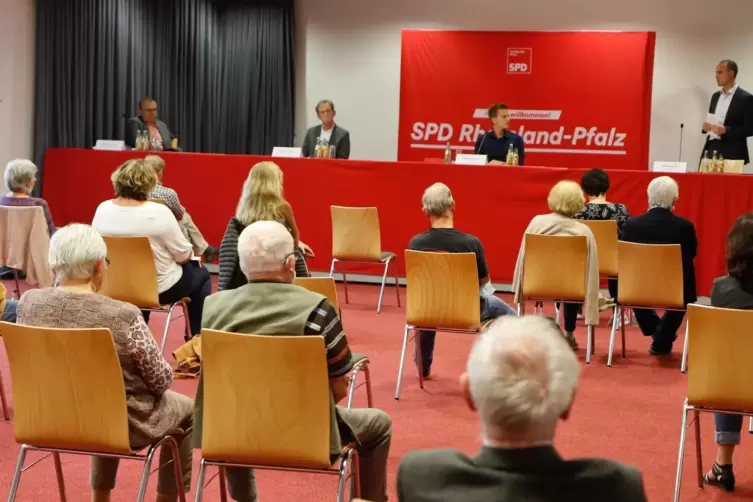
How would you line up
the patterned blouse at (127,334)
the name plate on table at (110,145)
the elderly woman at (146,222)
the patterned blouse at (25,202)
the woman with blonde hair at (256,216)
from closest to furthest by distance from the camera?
the patterned blouse at (127,334)
the woman with blonde hair at (256,216)
the elderly woman at (146,222)
the patterned blouse at (25,202)
the name plate on table at (110,145)

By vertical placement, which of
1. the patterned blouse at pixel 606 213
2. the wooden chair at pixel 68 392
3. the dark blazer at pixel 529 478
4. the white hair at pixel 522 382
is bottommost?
the wooden chair at pixel 68 392

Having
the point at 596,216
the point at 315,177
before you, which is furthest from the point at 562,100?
the point at 596,216

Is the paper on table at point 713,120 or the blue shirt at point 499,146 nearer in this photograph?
the blue shirt at point 499,146

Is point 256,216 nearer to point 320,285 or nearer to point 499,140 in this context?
point 320,285

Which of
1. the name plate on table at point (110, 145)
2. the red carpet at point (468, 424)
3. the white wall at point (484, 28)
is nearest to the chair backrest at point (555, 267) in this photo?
the red carpet at point (468, 424)

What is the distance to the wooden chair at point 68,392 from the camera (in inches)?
104

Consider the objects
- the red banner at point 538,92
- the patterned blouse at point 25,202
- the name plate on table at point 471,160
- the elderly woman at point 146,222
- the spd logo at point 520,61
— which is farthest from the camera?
the spd logo at point 520,61

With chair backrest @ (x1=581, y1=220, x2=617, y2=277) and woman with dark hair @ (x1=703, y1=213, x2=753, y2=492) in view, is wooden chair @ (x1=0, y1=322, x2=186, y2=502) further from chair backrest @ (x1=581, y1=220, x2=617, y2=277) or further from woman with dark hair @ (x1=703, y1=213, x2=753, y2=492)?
chair backrest @ (x1=581, y1=220, x2=617, y2=277)

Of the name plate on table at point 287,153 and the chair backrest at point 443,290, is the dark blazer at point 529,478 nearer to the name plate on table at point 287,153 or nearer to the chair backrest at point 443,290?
the chair backrest at point 443,290

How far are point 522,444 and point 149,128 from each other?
327 inches

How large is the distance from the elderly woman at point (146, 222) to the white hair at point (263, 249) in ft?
7.36

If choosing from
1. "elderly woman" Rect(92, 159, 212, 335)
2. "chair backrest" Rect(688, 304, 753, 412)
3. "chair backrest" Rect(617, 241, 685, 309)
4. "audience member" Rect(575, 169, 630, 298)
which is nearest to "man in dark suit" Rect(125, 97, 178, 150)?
"elderly woman" Rect(92, 159, 212, 335)

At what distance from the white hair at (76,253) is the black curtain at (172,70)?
6412 mm

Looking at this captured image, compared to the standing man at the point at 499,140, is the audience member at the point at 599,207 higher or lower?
lower
